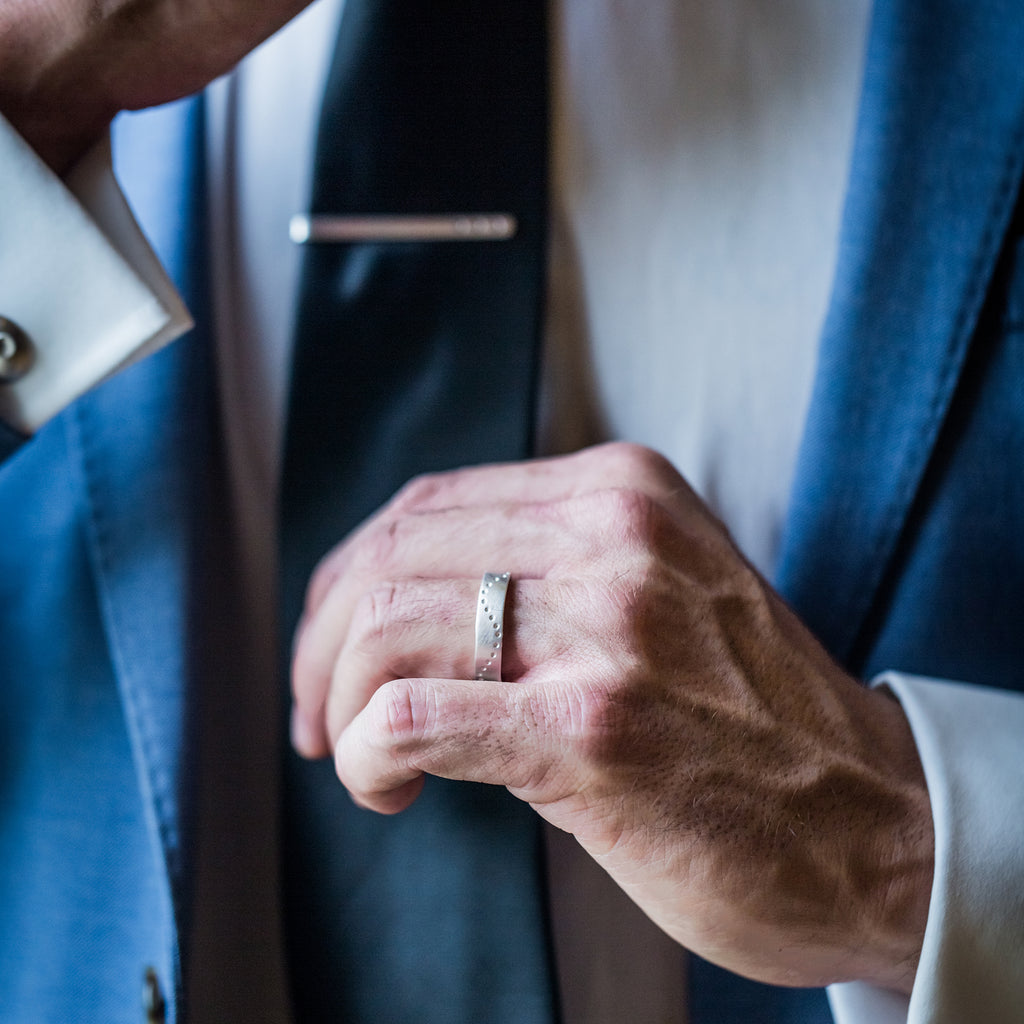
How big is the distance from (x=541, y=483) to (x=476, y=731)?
0.66ft

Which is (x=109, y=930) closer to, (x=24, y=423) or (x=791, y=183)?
(x=24, y=423)

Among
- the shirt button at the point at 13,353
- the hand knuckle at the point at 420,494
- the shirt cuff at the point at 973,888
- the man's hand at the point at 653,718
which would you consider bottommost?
the shirt cuff at the point at 973,888

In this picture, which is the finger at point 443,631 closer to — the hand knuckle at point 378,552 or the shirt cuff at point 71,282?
the hand knuckle at point 378,552

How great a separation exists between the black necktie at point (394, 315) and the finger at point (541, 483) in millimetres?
81

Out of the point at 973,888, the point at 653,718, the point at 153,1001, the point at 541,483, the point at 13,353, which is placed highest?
the point at 13,353

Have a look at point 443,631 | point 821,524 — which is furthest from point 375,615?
point 821,524

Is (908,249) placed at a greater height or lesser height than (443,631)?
greater

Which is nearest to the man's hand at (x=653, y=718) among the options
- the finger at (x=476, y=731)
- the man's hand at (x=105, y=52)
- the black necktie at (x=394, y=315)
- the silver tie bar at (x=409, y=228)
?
the finger at (x=476, y=731)

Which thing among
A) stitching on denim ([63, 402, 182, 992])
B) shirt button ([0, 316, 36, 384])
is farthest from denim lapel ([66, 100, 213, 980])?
shirt button ([0, 316, 36, 384])

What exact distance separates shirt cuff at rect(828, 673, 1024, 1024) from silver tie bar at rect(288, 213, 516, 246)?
50 cm

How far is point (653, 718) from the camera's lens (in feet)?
1.54

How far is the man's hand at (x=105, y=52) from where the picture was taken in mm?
537

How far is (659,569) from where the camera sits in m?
0.51

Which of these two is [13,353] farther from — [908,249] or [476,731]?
[908,249]
